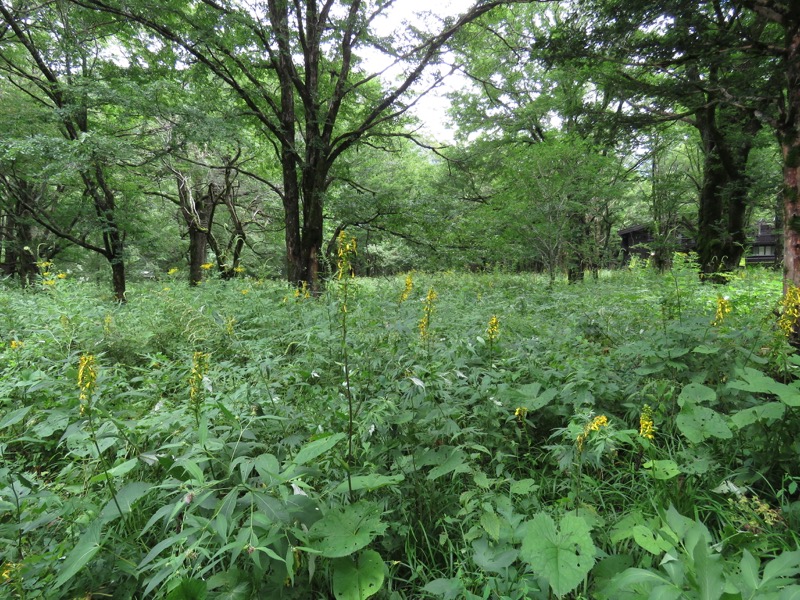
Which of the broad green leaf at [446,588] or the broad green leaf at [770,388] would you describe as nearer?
the broad green leaf at [446,588]

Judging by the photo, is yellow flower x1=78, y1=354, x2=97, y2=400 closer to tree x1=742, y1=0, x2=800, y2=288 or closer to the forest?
the forest

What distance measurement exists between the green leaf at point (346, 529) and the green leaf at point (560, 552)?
48 cm

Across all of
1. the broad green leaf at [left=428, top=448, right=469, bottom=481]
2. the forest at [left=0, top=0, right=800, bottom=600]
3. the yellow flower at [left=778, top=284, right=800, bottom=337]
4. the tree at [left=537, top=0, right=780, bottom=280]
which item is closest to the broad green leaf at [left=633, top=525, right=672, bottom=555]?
the forest at [left=0, top=0, right=800, bottom=600]

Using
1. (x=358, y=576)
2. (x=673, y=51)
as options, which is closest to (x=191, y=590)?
(x=358, y=576)

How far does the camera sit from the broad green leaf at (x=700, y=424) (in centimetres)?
162

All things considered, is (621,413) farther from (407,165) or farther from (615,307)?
(407,165)

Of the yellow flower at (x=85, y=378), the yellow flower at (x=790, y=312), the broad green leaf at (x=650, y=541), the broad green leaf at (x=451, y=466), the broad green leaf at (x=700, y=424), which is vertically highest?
the yellow flower at (x=790, y=312)

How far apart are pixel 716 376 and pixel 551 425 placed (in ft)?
3.58

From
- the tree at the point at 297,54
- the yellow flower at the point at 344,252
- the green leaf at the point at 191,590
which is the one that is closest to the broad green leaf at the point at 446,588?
the green leaf at the point at 191,590

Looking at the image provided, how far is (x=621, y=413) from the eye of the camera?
7.76ft

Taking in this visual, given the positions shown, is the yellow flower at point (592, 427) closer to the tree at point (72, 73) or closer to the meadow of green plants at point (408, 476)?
the meadow of green plants at point (408, 476)

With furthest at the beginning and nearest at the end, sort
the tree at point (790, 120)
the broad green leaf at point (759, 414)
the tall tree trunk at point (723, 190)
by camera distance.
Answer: the tall tree trunk at point (723, 190)
the tree at point (790, 120)
the broad green leaf at point (759, 414)

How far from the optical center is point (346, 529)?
1.19 meters

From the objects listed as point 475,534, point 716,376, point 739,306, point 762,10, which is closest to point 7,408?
point 475,534
